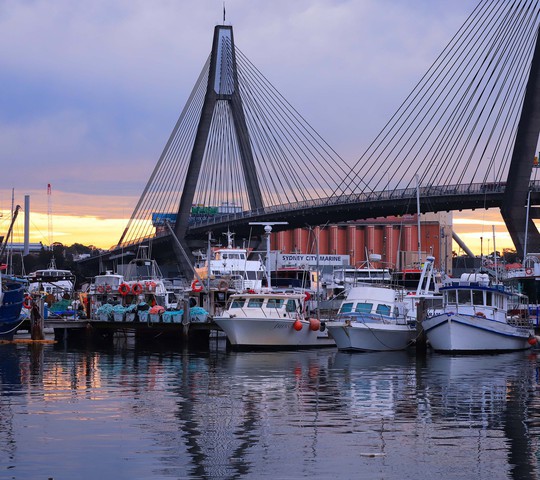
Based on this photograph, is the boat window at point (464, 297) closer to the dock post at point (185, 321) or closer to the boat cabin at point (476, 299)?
the boat cabin at point (476, 299)

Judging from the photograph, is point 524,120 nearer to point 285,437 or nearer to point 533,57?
point 533,57

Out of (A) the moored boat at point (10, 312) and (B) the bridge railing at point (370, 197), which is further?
(B) the bridge railing at point (370, 197)

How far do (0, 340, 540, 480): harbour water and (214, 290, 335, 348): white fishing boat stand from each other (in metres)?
6.24

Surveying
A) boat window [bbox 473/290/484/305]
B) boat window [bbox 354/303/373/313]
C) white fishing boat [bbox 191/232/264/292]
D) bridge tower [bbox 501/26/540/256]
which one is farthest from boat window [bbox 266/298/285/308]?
bridge tower [bbox 501/26/540/256]

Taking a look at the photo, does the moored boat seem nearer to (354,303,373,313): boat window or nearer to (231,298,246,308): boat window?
(231,298,246,308): boat window

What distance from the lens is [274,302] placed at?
4919 cm

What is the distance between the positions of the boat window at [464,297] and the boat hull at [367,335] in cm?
256

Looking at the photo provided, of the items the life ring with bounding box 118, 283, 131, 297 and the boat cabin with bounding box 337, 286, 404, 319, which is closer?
the boat cabin with bounding box 337, 286, 404, 319

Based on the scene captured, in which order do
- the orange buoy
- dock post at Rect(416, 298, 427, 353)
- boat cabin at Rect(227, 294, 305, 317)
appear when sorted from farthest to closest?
1. the orange buoy
2. boat cabin at Rect(227, 294, 305, 317)
3. dock post at Rect(416, 298, 427, 353)

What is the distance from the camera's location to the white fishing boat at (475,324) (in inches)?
1823

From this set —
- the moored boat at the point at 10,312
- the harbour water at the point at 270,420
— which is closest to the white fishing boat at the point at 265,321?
the harbour water at the point at 270,420

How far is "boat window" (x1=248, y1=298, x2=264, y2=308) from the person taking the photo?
161 feet

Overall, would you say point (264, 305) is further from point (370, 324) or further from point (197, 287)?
point (197, 287)

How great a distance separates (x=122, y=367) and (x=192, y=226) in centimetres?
6740
